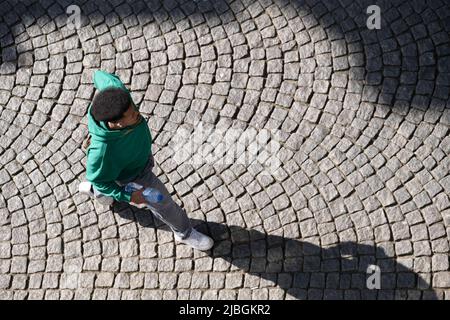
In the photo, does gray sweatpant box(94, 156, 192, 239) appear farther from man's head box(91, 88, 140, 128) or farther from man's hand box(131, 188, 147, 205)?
man's head box(91, 88, 140, 128)

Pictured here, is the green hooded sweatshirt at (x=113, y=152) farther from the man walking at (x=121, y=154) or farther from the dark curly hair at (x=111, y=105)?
the dark curly hair at (x=111, y=105)

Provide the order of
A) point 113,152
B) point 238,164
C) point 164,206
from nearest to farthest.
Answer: point 113,152, point 164,206, point 238,164

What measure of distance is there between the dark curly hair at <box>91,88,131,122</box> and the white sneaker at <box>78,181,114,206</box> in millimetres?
1554

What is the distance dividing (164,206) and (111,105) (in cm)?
117

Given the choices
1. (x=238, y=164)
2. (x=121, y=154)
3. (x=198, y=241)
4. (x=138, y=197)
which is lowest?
(x=198, y=241)

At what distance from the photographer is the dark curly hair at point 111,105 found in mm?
4652

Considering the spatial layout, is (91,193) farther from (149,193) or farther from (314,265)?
(314,265)

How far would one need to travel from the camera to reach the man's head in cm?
466

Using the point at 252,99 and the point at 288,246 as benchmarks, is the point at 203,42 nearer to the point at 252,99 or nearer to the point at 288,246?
the point at 252,99

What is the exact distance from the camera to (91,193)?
6188 millimetres

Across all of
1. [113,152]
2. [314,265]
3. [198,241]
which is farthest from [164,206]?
[314,265]

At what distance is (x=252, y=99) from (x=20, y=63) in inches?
103

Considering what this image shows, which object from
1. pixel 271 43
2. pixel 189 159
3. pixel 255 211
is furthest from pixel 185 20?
pixel 255 211

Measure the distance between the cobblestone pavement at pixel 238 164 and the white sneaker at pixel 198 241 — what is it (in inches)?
4.7
